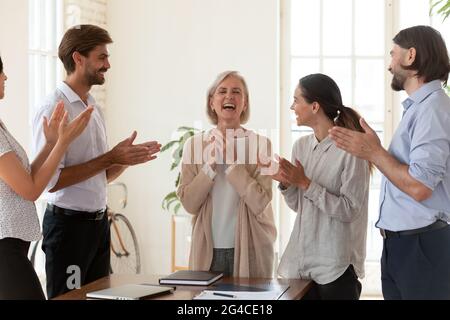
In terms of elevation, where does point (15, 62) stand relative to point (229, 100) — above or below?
above

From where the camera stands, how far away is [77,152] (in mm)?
3459

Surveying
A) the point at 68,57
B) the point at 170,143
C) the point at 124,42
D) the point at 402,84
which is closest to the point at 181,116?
the point at 170,143

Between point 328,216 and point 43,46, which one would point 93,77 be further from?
point 43,46

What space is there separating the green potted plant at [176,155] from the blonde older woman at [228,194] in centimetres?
259

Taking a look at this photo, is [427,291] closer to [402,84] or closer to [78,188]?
[402,84]

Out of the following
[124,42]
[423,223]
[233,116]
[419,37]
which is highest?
[124,42]

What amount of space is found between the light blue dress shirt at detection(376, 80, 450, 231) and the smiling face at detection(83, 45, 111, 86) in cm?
157

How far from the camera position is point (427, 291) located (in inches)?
105

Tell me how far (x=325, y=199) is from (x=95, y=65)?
55.2 inches

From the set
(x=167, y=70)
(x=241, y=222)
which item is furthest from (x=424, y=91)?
(x=167, y=70)

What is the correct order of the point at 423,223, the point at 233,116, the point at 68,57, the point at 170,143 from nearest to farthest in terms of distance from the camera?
the point at 423,223 < the point at 233,116 < the point at 68,57 < the point at 170,143

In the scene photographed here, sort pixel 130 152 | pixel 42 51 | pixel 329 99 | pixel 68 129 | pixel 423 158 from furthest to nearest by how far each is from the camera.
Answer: pixel 42 51 → pixel 130 152 → pixel 329 99 → pixel 68 129 → pixel 423 158

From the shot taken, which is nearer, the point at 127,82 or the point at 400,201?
the point at 400,201

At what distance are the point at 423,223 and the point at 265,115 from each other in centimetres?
364
